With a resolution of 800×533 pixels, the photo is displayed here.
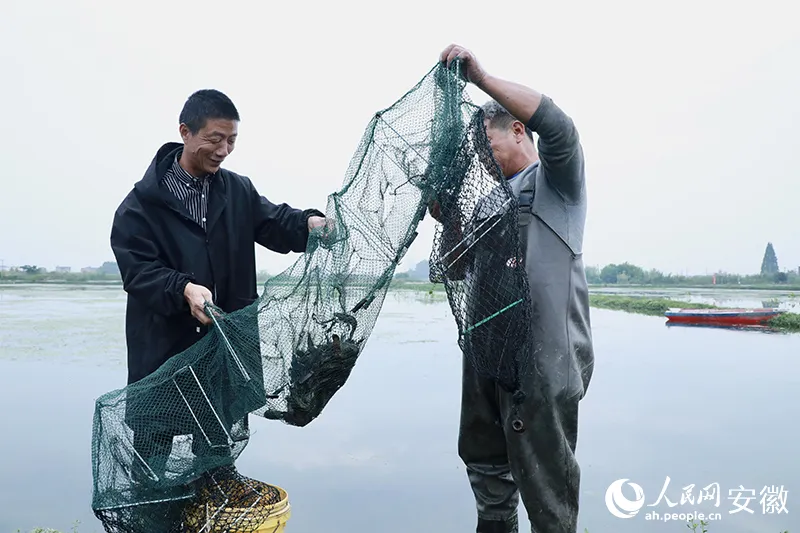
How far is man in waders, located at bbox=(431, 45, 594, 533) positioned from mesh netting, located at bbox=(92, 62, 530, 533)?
11 centimetres

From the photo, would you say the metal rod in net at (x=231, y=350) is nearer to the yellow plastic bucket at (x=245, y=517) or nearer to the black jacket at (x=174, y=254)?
the black jacket at (x=174, y=254)

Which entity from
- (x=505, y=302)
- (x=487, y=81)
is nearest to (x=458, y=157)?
(x=487, y=81)

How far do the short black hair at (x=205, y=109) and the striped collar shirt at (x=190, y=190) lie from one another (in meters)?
0.23

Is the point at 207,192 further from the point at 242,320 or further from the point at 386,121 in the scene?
the point at 386,121

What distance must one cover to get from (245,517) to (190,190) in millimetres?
1306

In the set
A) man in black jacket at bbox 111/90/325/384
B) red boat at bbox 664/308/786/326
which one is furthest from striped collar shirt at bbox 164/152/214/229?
red boat at bbox 664/308/786/326

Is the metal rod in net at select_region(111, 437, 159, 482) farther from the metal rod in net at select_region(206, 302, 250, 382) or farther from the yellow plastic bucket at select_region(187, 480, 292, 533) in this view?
the metal rod in net at select_region(206, 302, 250, 382)

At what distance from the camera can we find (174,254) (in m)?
2.73

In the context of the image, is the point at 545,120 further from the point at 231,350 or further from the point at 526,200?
the point at 231,350

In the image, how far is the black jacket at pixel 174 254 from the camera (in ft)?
8.41

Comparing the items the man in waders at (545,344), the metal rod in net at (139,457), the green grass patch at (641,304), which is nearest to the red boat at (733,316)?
the green grass patch at (641,304)

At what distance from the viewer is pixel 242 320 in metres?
2.61

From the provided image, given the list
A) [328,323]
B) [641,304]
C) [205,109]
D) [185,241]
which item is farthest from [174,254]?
[641,304]

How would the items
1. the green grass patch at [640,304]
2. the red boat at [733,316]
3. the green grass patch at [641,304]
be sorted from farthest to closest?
1. the green grass patch at [640,304]
2. the green grass patch at [641,304]
3. the red boat at [733,316]
